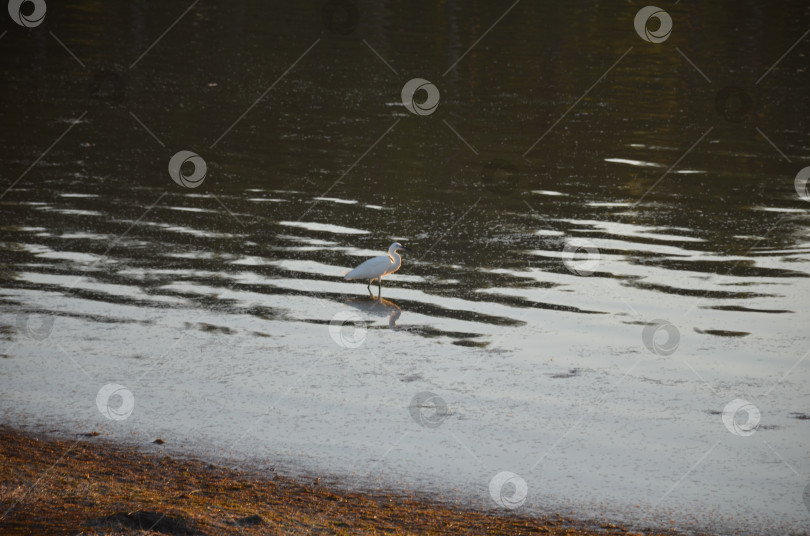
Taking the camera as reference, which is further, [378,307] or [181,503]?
[378,307]

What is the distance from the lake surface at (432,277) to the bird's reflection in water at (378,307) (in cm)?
6

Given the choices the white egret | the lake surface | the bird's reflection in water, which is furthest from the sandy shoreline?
the white egret

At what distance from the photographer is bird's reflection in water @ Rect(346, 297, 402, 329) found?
10.2 metres

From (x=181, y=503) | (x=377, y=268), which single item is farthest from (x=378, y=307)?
(x=181, y=503)

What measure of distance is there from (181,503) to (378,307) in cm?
487

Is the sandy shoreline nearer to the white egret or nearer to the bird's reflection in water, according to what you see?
the bird's reflection in water

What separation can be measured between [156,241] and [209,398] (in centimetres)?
495

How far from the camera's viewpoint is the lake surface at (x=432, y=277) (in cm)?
731

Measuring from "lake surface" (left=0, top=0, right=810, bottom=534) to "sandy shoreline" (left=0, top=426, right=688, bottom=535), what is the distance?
0.29 m

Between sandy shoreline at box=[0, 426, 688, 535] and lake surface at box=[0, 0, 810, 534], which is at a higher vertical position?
lake surface at box=[0, 0, 810, 534]

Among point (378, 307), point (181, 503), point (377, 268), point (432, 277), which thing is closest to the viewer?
point (181, 503)

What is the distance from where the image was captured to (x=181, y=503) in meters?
5.79

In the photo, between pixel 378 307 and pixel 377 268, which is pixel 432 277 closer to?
pixel 377 268

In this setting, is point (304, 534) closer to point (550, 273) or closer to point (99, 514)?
point (99, 514)
